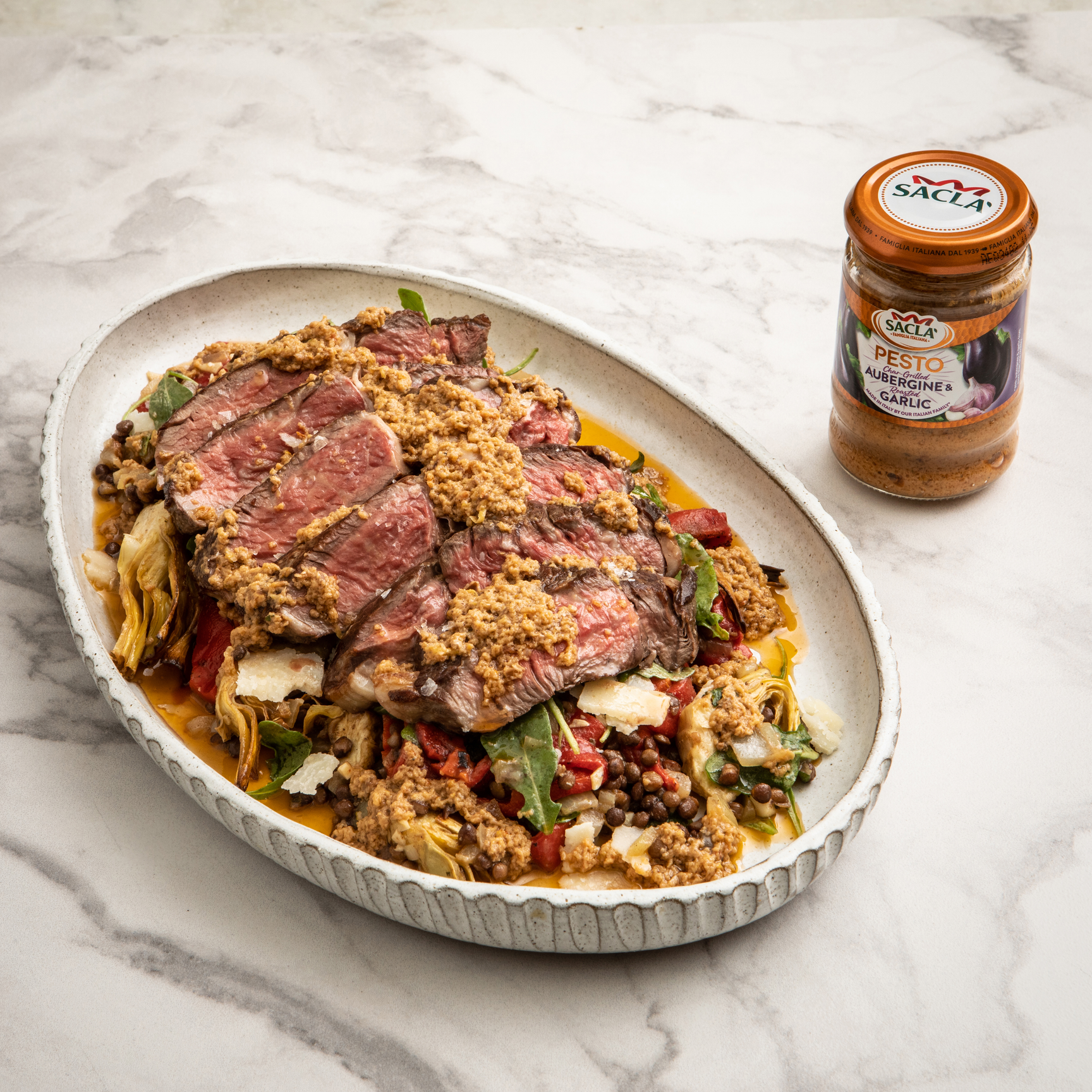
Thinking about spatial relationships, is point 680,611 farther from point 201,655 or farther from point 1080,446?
point 1080,446

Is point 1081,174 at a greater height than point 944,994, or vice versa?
point 1081,174

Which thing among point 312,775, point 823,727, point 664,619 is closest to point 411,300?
point 664,619

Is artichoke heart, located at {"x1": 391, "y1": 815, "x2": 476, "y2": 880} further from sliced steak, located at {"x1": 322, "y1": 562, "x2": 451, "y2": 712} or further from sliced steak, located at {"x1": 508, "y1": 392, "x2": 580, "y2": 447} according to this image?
sliced steak, located at {"x1": 508, "y1": 392, "x2": 580, "y2": 447}

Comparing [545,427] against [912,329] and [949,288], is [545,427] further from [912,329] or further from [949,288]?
[949,288]

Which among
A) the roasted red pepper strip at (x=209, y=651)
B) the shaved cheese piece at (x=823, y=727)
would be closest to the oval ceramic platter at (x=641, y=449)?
the shaved cheese piece at (x=823, y=727)

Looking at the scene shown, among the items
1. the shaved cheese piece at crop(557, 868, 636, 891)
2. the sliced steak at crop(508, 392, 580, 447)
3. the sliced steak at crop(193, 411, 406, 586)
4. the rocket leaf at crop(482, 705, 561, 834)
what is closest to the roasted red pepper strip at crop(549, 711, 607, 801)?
the rocket leaf at crop(482, 705, 561, 834)

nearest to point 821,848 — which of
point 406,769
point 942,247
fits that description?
point 406,769
